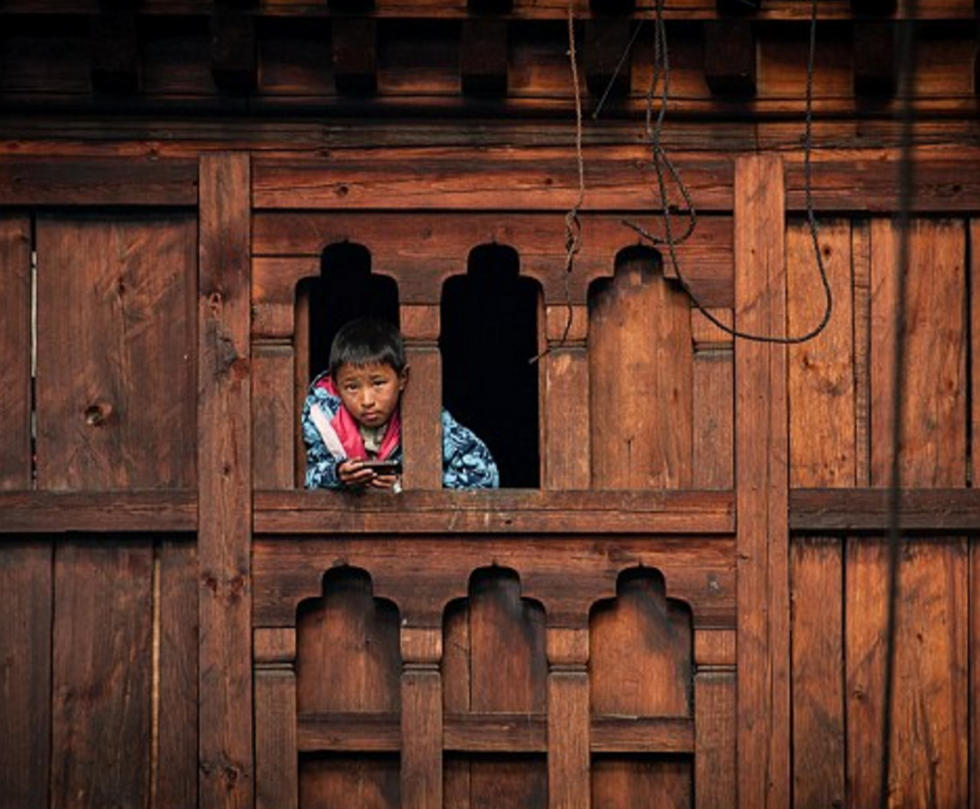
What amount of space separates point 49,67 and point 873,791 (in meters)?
3.55

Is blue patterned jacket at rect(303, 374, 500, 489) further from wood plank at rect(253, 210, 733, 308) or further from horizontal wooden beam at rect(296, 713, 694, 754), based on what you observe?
horizontal wooden beam at rect(296, 713, 694, 754)

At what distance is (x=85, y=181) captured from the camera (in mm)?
7305

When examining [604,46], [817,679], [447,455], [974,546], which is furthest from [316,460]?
[974,546]

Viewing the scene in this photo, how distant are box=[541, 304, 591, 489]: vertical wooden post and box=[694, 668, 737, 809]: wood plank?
0.76 meters

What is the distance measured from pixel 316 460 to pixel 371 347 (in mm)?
410

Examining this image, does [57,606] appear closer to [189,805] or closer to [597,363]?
[189,805]

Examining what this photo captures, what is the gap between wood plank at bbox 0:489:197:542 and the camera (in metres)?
7.26

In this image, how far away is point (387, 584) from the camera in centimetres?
729

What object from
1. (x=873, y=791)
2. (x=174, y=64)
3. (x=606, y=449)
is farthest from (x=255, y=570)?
(x=873, y=791)

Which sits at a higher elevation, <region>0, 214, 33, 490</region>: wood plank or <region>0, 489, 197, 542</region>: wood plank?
<region>0, 214, 33, 490</region>: wood plank

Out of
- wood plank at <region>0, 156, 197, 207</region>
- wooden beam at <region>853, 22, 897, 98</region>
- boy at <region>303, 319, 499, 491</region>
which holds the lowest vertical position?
boy at <region>303, 319, 499, 491</region>

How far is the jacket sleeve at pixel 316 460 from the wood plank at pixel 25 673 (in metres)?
0.88

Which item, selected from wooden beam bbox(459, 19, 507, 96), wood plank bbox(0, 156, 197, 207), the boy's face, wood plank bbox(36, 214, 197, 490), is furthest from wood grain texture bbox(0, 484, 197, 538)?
wooden beam bbox(459, 19, 507, 96)

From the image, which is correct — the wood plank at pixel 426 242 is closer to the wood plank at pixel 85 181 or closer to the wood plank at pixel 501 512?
the wood plank at pixel 85 181
